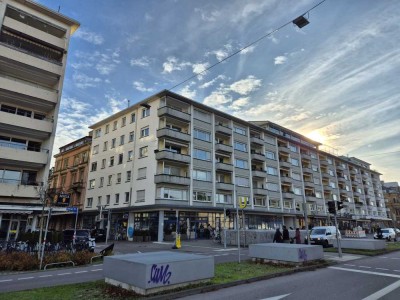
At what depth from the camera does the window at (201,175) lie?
38.2 meters

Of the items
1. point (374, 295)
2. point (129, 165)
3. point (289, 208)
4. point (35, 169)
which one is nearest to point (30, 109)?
point (35, 169)

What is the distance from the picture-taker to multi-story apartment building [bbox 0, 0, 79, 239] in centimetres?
2525

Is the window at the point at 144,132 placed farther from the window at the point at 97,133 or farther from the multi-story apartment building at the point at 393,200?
the multi-story apartment building at the point at 393,200

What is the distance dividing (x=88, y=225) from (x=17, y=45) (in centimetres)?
2657

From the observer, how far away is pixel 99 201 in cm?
4291

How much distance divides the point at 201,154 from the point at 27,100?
2132 centimetres

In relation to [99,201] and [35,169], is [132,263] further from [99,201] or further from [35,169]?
[99,201]

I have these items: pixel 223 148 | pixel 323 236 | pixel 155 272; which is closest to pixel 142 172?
pixel 223 148

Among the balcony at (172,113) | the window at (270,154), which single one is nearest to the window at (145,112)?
the balcony at (172,113)

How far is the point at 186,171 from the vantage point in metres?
37.9

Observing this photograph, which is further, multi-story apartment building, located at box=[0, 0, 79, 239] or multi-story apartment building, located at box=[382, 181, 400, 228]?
Result: multi-story apartment building, located at box=[382, 181, 400, 228]

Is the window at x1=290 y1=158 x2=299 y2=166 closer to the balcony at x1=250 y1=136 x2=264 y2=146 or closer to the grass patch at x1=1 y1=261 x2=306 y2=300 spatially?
the balcony at x1=250 y1=136 x2=264 y2=146

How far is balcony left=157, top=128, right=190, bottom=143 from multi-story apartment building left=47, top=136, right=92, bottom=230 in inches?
722

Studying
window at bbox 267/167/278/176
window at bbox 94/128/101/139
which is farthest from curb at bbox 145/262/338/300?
window at bbox 94/128/101/139
